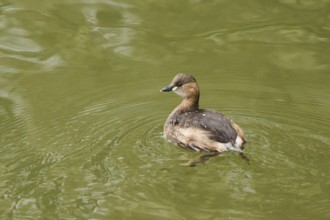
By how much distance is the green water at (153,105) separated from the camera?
5828mm

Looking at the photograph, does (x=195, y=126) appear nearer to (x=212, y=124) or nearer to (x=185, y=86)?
(x=212, y=124)

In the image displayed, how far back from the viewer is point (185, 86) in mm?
7340

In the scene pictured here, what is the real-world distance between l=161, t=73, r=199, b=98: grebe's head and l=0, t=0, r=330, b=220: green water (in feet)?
1.08

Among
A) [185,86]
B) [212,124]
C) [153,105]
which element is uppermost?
[185,86]

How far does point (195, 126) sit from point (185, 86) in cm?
57

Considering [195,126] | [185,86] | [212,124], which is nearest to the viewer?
[212,124]

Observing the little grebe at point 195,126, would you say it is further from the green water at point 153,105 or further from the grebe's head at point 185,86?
the green water at point 153,105

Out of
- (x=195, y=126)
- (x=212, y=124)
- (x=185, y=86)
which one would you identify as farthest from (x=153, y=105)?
(x=212, y=124)

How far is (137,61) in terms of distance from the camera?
855 cm

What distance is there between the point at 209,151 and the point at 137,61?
6.92ft

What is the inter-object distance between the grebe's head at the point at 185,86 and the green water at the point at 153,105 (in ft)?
1.08

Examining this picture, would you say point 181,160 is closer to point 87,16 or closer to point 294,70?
point 294,70

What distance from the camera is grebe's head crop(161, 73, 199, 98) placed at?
24.0ft

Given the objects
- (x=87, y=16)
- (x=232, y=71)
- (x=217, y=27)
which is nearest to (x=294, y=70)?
(x=232, y=71)
